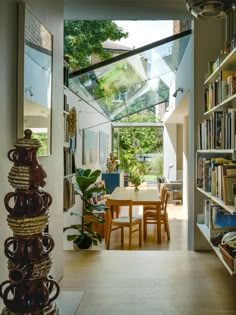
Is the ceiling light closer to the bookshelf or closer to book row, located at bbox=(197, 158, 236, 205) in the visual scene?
the bookshelf

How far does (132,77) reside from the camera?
24.3ft

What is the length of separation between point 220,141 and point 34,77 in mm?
1657

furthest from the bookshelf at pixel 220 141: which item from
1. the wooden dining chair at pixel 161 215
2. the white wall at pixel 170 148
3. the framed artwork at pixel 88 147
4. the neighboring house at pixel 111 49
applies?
the white wall at pixel 170 148

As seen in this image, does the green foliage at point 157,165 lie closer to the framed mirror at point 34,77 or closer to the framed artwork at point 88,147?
the framed artwork at point 88,147

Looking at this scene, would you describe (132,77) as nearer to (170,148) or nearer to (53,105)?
(170,148)

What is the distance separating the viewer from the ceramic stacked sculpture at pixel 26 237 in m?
1.61

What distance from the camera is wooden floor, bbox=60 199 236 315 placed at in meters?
2.46

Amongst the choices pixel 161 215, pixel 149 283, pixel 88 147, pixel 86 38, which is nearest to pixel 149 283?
pixel 149 283

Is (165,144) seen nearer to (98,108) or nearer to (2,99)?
(98,108)

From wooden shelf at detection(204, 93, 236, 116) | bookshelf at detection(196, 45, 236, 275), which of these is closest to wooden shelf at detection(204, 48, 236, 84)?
bookshelf at detection(196, 45, 236, 275)

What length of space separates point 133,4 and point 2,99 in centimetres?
236

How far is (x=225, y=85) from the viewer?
9.55 ft

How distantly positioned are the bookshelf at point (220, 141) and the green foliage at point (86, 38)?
97.4 inches

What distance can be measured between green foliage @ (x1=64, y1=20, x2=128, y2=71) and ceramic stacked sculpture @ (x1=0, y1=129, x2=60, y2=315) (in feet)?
13.5
